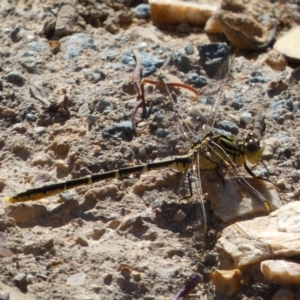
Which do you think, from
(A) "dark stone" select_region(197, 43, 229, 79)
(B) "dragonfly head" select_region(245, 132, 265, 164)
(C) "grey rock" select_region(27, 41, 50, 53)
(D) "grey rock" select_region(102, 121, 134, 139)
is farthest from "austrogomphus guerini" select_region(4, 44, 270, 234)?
(C) "grey rock" select_region(27, 41, 50, 53)

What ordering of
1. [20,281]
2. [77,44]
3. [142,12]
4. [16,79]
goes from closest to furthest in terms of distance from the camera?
1. [20,281]
2. [16,79]
3. [77,44]
4. [142,12]

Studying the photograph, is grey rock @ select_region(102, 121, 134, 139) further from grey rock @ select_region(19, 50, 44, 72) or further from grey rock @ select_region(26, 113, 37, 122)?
grey rock @ select_region(19, 50, 44, 72)

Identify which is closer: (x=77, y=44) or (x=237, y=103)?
(x=237, y=103)

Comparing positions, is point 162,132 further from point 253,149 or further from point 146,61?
point 146,61

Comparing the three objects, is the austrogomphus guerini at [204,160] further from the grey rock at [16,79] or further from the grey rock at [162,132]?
the grey rock at [16,79]

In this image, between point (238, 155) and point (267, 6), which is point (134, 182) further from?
point (267, 6)

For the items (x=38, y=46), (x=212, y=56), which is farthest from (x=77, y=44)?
(x=212, y=56)

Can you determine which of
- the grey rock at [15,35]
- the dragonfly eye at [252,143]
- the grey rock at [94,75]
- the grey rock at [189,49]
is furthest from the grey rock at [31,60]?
the dragonfly eye at [252,143]

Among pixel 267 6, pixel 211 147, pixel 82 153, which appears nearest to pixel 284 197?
pixel 211 147
